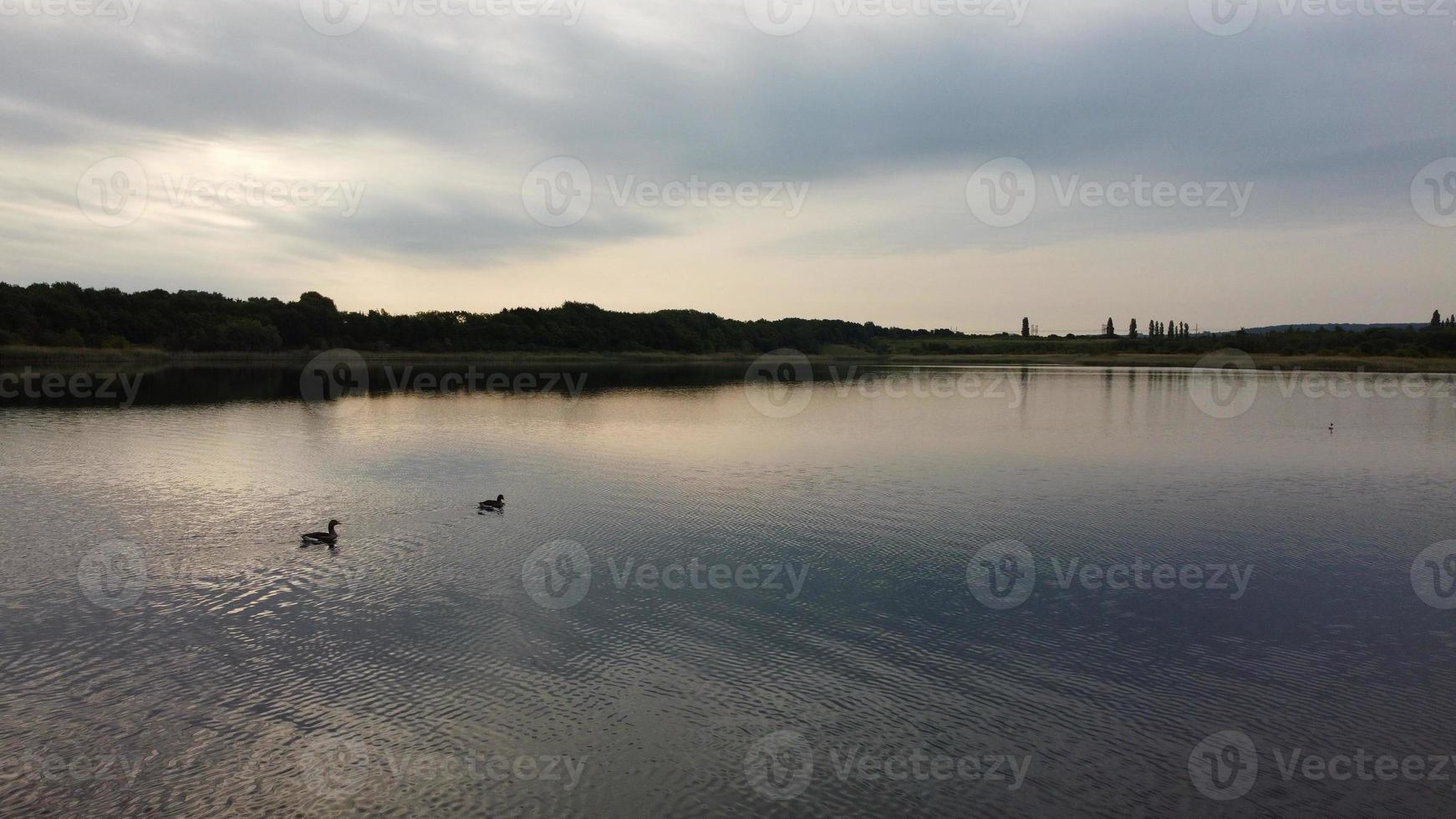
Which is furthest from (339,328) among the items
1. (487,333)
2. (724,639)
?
(724,639)

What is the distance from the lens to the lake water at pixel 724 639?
7457 mm

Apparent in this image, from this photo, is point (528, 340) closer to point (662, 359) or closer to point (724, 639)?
point (662, 359)

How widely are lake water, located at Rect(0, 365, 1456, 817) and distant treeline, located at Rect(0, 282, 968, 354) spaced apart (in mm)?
89755

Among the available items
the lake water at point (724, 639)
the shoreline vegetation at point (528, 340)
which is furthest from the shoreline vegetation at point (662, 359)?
the lake water at point (724, 639)

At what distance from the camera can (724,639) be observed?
35.1ft

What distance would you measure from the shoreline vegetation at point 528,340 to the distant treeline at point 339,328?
0.66 feet

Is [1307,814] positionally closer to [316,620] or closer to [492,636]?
[492,636]

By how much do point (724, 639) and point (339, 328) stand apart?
12546 centimetres

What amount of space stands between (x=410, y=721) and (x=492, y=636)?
2.33 metres

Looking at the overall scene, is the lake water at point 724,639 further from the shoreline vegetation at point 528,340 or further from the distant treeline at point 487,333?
the distant treeline at point 487,333

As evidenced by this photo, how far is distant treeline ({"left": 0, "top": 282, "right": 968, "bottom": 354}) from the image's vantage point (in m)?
93.8

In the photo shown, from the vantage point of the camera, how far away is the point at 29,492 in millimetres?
18781

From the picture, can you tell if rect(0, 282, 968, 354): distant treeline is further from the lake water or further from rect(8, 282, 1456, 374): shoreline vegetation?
the lake water

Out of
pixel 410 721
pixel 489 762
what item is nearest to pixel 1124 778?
pixel 489 762
